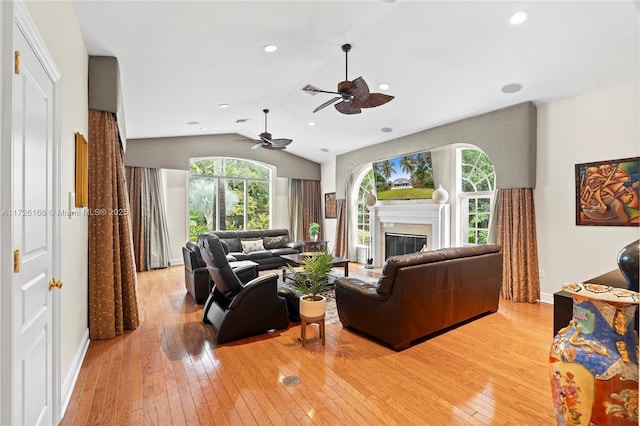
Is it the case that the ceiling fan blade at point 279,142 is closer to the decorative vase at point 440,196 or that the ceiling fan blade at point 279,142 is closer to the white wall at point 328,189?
the decorative vase at point 440,196

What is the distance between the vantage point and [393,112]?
18.0ft

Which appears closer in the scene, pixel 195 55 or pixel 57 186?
pixel 57 186

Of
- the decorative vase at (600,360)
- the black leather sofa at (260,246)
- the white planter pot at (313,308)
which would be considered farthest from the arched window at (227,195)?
the decorative vase at (600,360)

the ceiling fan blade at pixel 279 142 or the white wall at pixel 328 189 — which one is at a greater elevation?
the ceiling fan blade at pixel 279 142

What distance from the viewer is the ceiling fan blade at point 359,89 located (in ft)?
10.9

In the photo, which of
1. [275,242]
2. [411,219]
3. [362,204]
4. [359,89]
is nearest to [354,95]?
[359,89]

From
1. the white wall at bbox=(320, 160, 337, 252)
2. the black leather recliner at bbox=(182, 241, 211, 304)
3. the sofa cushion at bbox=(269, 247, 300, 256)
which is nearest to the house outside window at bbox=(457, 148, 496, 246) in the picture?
the sofa cushion at bbox=(269, 247, 300, 256)

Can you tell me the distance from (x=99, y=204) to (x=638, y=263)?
4142 mm

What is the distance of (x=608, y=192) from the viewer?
4031mm

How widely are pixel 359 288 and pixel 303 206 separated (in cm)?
606

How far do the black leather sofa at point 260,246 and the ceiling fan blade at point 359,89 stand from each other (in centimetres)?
439

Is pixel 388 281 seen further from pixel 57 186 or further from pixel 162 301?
pixel 162 301

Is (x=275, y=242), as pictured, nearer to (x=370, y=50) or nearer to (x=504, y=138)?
(x=370, y=50)

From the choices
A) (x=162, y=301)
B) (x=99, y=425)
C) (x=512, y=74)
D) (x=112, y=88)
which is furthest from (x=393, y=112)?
(x=99, y=425)
